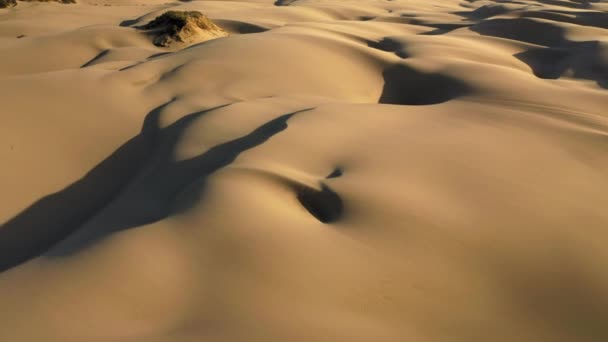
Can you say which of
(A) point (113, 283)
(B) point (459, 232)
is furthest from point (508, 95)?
(A) point (113, 283)

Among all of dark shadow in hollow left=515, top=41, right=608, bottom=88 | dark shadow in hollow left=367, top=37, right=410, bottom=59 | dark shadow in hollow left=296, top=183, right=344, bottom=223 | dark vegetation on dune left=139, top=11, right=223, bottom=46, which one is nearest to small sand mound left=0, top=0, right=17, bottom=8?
dark vegetation on dune left=139, top=11, right=223, bottom=46

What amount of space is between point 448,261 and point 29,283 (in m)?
1.10

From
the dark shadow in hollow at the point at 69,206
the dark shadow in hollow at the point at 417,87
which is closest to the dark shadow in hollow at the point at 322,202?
the dark shadow in hollow at the point at 69,206

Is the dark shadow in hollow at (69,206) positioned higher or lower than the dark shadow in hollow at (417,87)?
lower

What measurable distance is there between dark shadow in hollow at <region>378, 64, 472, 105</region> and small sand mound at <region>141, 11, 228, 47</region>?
7.89ft

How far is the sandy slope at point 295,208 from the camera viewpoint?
1093mm

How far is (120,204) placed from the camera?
168cm

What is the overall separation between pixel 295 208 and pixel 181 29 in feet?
13.4

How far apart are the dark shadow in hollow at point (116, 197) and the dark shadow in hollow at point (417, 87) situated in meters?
1.26

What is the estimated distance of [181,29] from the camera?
4965 mm

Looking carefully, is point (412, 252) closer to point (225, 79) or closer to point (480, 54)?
point (225, 79)

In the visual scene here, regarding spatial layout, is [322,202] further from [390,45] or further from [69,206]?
[390,45]

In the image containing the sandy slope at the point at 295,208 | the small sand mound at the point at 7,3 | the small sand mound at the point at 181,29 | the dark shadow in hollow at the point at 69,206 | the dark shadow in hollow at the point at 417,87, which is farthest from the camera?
the small sand mound at the point at 7,3

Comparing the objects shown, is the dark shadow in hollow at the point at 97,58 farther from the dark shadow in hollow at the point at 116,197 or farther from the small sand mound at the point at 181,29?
the dark shadow in hollow at the point at 116,197
